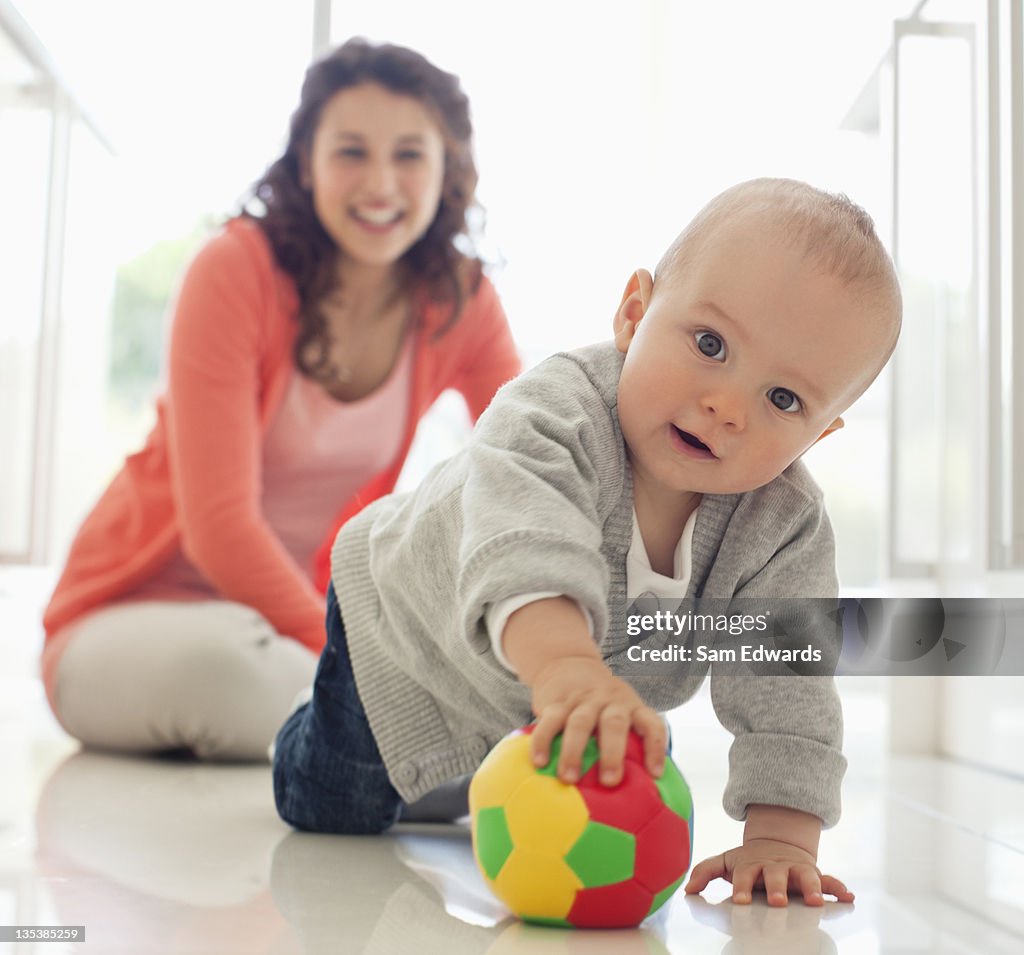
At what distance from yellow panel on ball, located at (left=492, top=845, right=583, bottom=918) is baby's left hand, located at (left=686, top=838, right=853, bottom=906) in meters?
0.15

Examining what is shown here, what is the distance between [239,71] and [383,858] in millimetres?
2079

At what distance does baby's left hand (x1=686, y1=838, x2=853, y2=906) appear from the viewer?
77 cm

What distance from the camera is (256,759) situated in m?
1.44

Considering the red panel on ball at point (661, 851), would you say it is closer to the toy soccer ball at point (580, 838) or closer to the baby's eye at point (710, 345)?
the toy soccer ball at point (580, 838)

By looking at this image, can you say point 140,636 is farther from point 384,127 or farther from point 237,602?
point 384,127

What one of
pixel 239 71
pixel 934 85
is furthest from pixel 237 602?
pixel 239 71

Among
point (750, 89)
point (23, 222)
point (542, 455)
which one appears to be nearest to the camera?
point (542, 455)

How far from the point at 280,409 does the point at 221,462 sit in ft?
0.59

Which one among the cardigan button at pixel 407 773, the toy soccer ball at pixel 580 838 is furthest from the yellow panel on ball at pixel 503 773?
the cardigan button at pixel 407 773

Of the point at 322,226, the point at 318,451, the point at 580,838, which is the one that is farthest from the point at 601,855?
the point at 322,226

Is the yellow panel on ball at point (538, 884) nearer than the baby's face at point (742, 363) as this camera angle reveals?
Yes

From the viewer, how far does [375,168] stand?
5.42 feet

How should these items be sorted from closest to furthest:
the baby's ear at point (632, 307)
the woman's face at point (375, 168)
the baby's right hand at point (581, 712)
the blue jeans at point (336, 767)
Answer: the baby's right hand at point (581, 712), the baby's ear at point (632, 307), the blue jeans at point (336, 767), the woman's face at point (375, 168)

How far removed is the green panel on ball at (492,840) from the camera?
2.21ft
